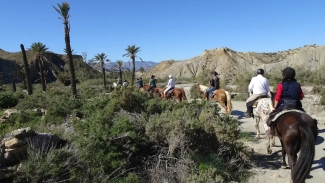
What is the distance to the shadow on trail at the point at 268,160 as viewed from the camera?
7012 millimetres

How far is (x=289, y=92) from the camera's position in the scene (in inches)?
250

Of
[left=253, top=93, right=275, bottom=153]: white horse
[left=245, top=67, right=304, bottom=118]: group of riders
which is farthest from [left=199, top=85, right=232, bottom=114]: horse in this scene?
[left=245, top=67, right=304, bottom=118]: group of riders

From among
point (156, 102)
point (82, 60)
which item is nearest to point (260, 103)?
point (156, 102)

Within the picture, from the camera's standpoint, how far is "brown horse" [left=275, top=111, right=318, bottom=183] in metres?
5.13

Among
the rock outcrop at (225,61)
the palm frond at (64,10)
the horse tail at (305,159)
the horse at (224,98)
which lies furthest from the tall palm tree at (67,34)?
the rock outcrop at (225,61)

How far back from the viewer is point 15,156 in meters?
5.51

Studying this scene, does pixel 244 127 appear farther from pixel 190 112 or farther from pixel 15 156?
pixel 15 156

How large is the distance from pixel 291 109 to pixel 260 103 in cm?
191

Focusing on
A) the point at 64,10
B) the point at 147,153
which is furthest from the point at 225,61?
the point at 147,153

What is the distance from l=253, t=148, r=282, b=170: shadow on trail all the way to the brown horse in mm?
1227

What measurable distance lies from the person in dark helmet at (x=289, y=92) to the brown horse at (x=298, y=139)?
301 mm

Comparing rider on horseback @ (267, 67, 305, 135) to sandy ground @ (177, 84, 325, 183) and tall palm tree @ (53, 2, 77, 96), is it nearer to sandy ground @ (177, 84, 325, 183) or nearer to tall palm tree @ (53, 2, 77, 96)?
sandy ground @ (177, 84, 325, 183)

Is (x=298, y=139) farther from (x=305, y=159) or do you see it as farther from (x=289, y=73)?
(x=289, y=73)

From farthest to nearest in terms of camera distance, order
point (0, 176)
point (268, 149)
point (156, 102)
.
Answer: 1. point (156, 102)
2. point (268, 149)
3. point (0, 176)
